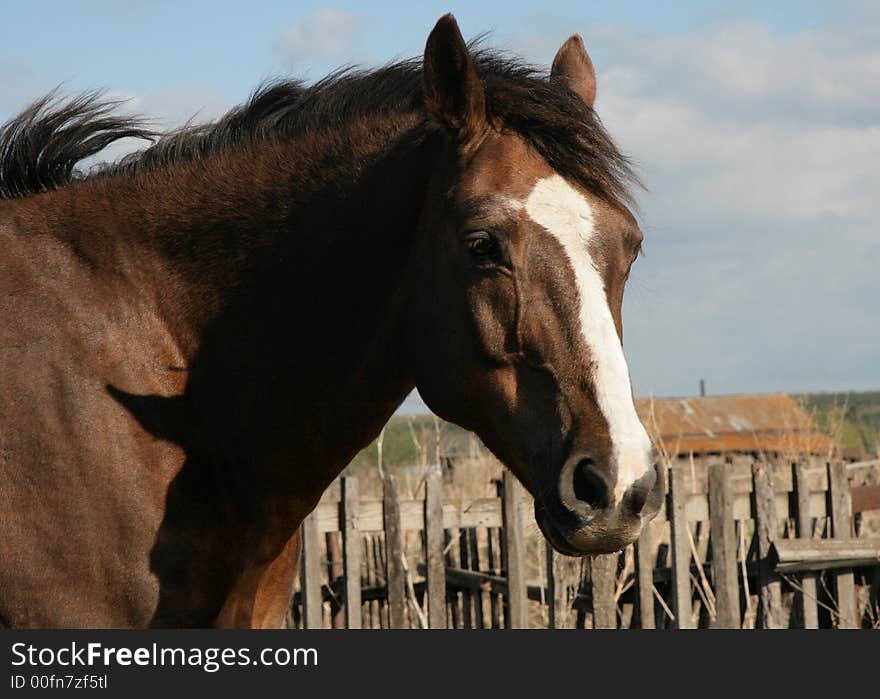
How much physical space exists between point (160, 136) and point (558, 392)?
6.24 feet

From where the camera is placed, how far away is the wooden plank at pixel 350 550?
7.05 m

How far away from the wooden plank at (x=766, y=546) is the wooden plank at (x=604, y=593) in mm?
1339

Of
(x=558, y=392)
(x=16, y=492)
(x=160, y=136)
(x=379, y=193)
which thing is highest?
(x=160, y=136)

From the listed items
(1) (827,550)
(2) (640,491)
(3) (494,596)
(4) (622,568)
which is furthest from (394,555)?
(2) (640,491)

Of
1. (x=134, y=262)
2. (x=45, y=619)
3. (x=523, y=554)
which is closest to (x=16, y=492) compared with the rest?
(x=45, y=619)

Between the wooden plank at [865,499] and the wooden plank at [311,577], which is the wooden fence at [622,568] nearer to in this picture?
the wooden plank at [311,577]

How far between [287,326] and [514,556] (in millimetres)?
4454

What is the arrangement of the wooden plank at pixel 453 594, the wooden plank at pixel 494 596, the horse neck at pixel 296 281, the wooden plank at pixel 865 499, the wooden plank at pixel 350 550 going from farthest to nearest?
the wooden plank at pixel 865 499 < the wooden plank at pixel 453 594 < the wooden plank at pixel 494 596 < the wooden plank at pixel 350 550 < the horse neck at pixel 296 281

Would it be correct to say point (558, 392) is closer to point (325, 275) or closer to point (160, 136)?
point (325, 275)

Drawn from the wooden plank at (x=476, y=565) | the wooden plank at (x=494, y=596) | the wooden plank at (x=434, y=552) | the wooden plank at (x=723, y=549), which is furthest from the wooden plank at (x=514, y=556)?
the wooden plank at (x=723, y=549)

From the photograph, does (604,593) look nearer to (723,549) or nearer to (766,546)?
(723,549)

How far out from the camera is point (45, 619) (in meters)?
2.99

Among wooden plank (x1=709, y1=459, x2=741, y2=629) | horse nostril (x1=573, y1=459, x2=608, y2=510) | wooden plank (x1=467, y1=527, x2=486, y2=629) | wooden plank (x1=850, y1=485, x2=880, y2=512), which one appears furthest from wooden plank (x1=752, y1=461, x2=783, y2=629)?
horse nostril (x1=573, y1=459, x2=608, y2=510)

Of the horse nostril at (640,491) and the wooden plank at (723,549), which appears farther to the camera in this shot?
the wooden plank at (723,549)
